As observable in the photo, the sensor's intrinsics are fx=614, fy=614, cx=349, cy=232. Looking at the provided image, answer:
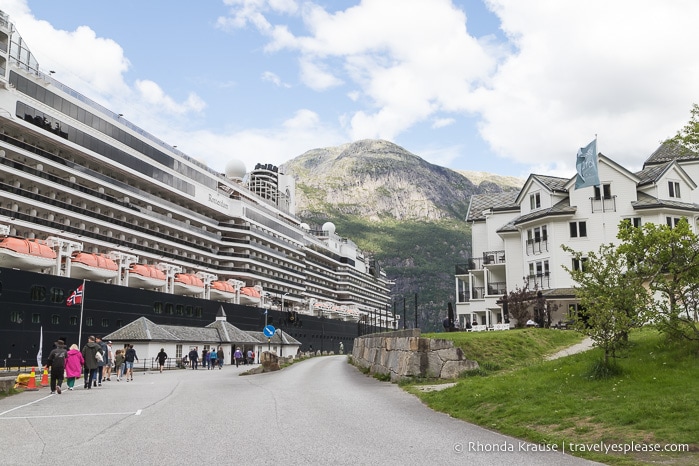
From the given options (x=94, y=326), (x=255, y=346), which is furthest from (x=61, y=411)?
(x=255, y=346)

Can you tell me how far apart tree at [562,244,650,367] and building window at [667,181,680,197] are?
31.7m

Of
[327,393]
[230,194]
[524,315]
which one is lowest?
[327,393]

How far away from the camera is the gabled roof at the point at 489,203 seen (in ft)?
171

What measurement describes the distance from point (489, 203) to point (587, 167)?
13.7 m

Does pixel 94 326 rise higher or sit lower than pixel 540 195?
lower

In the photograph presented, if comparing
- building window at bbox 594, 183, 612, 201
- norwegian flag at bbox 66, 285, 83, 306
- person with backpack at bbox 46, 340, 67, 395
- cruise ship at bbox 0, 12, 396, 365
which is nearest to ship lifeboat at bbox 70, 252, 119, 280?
cruise ship at bbox 0, 12, 396, 365

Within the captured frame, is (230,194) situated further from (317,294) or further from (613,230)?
(613,230)

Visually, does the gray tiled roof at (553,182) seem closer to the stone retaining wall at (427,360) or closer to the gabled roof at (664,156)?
the gabled roof at (664,156)

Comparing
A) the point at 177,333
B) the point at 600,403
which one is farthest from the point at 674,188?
the point at 177,333

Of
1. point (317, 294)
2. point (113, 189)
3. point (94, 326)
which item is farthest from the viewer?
point (317, 294)

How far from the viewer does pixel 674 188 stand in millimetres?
42219

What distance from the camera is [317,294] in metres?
98.3

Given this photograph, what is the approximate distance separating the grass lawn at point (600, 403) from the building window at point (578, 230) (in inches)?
1095

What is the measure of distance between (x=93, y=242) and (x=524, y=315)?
3180cm
